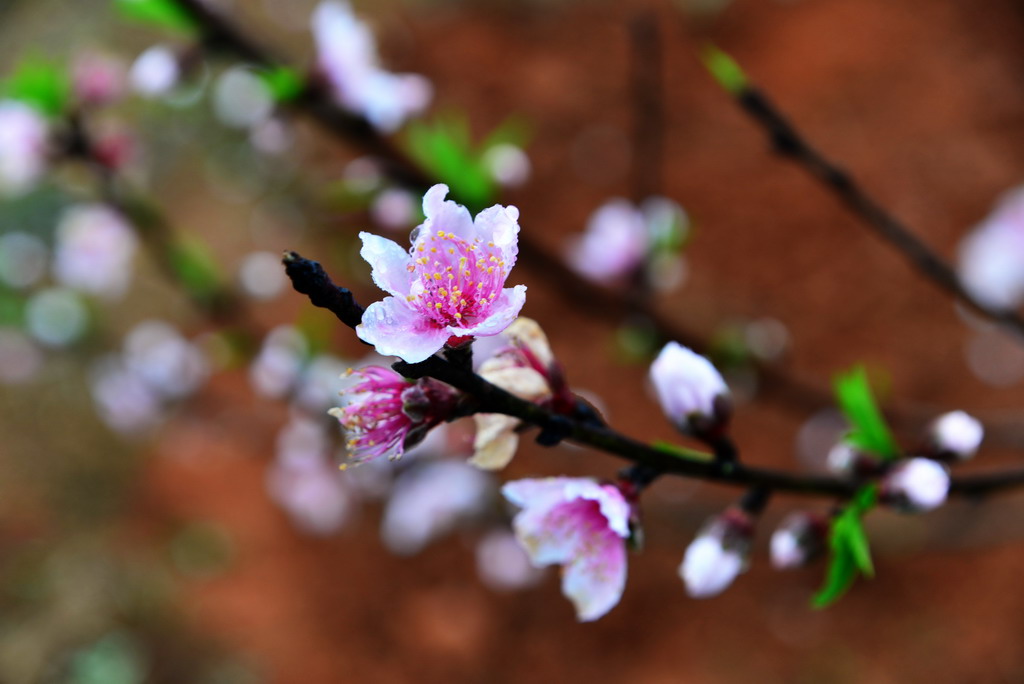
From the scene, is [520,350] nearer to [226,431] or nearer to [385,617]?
[385,617]

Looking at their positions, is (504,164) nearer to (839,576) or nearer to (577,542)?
(577,542)

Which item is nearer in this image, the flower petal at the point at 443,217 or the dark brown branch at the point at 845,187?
the flower petal at the point at 443,217

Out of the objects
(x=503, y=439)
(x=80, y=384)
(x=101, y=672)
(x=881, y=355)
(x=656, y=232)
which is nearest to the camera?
(x=503, y=439)

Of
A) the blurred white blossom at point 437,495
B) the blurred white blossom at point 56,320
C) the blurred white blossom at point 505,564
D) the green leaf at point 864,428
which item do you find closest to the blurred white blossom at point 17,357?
the blurred white blossom at point 56,320

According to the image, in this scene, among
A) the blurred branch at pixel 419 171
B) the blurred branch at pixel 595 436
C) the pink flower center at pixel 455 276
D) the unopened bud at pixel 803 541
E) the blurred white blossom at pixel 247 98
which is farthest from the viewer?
the blurred white blossom at pixel 247 98

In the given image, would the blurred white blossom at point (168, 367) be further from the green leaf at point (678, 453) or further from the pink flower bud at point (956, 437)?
the pink flower bud at point (956, 437)

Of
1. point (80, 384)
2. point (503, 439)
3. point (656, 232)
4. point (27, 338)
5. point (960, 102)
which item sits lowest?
point (80, 384)

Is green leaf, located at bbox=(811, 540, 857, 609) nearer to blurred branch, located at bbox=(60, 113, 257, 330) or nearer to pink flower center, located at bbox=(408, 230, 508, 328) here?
pink flower center, located at bbox=(408, 230, 508, 328)

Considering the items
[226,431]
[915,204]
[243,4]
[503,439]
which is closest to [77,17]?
[243,4]
